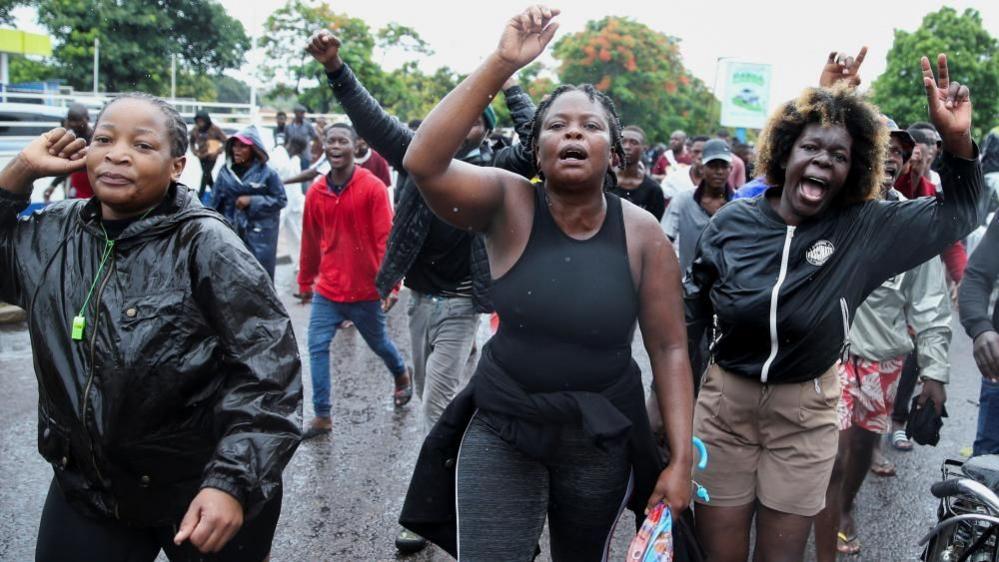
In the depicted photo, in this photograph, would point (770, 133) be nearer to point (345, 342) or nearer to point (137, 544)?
point (137, 544)

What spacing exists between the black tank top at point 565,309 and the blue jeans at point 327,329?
10.6 ft

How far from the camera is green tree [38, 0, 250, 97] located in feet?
114

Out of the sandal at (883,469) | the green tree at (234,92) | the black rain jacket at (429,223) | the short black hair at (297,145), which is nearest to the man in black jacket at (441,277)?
the black rain jacket at (429,223)

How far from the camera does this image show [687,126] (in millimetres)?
51656

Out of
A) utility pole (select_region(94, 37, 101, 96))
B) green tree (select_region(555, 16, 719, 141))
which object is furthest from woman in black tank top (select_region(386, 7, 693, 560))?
green tree (select_region(555, 16, 719, 141))

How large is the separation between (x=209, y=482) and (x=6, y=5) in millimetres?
39430

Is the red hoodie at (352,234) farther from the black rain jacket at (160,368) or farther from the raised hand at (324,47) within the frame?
the black rain jacket at (160,368)

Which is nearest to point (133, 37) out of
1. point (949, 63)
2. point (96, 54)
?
point (96, 54)

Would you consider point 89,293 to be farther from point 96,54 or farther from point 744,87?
point 96,54

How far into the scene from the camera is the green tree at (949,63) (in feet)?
91.7

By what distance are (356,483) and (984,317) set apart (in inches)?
126

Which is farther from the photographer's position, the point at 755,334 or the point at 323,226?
the point at 323,226

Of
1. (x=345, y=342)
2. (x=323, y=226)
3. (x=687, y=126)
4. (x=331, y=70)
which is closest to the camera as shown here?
(x=331, y=70)

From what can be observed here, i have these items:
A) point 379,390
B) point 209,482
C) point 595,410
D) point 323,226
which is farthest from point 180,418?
point 379,390
